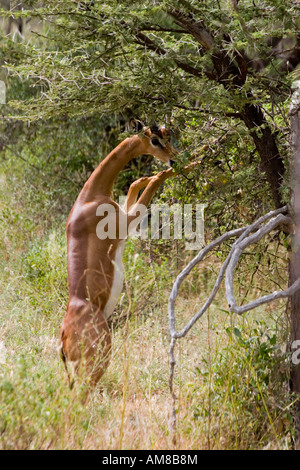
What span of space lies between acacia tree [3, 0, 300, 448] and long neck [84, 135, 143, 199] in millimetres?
343

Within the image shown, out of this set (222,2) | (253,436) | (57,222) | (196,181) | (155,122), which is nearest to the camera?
(253,436)

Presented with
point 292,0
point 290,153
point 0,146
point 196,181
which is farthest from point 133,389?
point 0,146

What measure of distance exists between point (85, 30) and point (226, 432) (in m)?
2.70

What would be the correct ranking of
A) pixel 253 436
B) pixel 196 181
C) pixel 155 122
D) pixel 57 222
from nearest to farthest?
pixel 253 436 → pixel 155 122 → pixel 196 181 → pixel 57 222

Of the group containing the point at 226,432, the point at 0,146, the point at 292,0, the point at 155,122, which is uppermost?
the point at 0,146

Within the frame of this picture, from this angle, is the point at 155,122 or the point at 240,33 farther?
the point at 155,122

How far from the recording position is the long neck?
15.4 ft

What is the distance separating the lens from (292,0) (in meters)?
3.82

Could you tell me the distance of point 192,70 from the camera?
4.03 meters

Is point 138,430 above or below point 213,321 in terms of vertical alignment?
below

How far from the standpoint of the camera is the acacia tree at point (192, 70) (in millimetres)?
3723

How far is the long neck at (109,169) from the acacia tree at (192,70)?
0.34 metres

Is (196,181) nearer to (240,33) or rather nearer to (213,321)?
(240,33)
